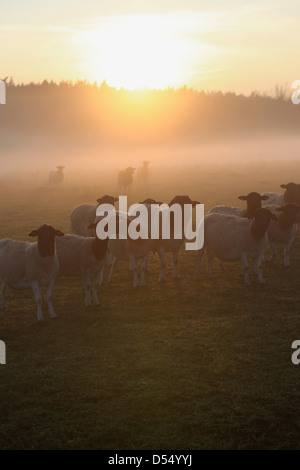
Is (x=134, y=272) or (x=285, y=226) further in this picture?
(x=285, y=226)

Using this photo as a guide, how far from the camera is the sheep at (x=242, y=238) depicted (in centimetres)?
1190

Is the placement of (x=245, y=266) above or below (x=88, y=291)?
above

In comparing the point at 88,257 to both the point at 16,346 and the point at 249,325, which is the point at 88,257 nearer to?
the point at 16,346

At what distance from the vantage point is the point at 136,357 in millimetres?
8141

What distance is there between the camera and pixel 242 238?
12.0m

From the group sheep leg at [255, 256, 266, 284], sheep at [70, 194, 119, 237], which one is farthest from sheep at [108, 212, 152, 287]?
sheep at [70, 194, 119, 237]

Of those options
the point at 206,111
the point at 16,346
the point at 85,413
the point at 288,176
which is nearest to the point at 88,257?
the point at 16,346

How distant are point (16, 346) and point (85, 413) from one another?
9.14 feet

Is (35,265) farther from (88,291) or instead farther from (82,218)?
(82,218)

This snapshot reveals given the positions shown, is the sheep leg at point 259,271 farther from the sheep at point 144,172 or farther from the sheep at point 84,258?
the sheep at point 144,172

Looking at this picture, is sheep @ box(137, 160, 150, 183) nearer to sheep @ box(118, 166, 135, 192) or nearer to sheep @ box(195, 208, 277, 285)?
sheep @ box(118, 166, 135, 192)

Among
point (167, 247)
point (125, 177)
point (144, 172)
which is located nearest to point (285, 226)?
point (167, 247)

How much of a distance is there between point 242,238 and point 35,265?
4.73 meters

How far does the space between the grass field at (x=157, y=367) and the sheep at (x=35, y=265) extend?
26.1 inches
